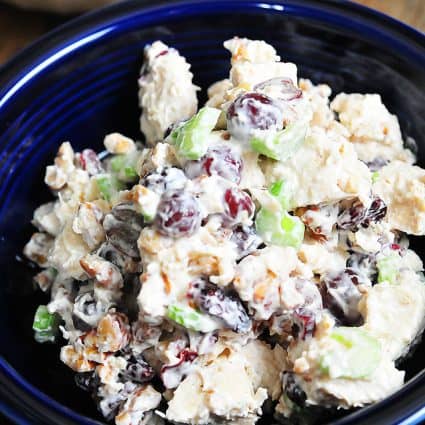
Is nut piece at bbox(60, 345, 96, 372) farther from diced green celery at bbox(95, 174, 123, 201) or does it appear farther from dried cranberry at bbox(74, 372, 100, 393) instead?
diced green celery at bbox(95, 174, 123, 201)

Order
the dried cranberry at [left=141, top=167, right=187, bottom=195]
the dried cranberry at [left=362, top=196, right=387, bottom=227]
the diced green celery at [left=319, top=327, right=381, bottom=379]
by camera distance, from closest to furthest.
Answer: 1. the diced green celery at [left=319, top=327, right=381, bottom=379]
2. the dried cranberry at [left=141, top=167, right=187, bottom=195]
3. the dried cranberry at [left=362, top=196, right=387, bottom=227]

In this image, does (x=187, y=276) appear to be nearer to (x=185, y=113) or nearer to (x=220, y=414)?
(x=220, y=414)

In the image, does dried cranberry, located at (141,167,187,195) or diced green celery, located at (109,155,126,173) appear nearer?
dried cranberry, located at (141,167,187,195)

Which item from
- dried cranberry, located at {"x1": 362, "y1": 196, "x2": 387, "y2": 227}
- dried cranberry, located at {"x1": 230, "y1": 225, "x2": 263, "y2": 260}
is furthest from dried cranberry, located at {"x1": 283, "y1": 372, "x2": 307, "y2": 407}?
dried cranberry, located at {"x1": 362, "y1": 196, "x2": 387, "y2": 227}

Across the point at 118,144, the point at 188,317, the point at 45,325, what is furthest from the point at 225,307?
the point at 118,144

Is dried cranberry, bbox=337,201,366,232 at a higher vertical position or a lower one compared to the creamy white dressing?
higher

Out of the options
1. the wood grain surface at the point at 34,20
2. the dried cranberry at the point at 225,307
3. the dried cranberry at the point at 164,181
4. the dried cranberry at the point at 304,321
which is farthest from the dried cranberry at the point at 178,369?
the wood grain surface at the point at 34,20
